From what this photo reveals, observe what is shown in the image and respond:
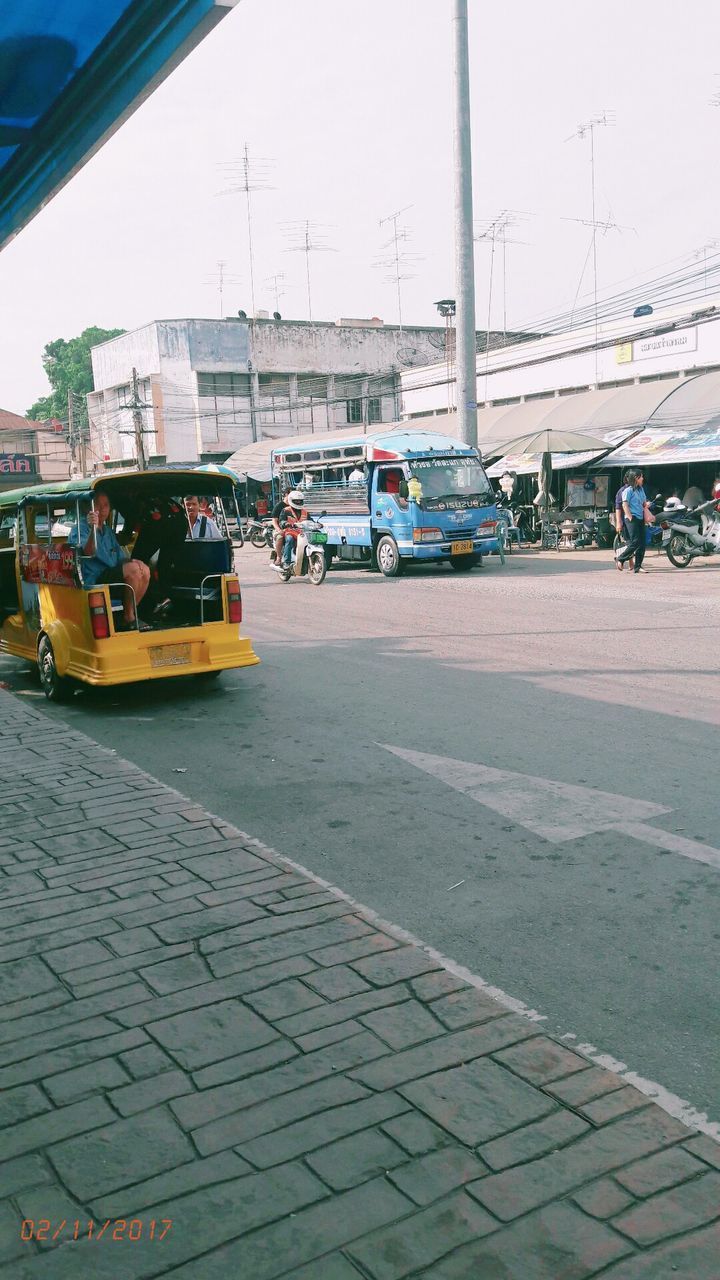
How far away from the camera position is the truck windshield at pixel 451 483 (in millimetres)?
18516

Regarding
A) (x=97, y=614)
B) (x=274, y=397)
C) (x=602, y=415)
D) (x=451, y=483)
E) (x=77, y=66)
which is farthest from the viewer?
(x=274, y=397)

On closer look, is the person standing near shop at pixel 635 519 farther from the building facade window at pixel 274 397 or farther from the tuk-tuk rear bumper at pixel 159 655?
the building facade window at pixel 274 397

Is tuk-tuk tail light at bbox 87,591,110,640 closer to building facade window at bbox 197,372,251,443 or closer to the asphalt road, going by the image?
the asphalt road

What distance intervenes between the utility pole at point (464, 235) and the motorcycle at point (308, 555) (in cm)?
574

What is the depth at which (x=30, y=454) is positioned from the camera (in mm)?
64188

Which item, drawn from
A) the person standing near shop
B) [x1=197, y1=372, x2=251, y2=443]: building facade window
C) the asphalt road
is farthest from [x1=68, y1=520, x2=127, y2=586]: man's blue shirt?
[x1=197, y1=372, x2=251, y2=443]: building facade window

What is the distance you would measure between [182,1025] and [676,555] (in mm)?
15967

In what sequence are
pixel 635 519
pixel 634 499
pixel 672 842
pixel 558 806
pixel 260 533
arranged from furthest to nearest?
pixel 260 533 → pixel 635 519 → pixel 634 499 → pixel 558 806 → pixel 672 842

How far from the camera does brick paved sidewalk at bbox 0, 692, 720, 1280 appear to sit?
2.26 m

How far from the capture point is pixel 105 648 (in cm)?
795

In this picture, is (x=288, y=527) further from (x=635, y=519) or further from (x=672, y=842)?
(x=672, y=842)

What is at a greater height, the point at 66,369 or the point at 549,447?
the point at 66,369
